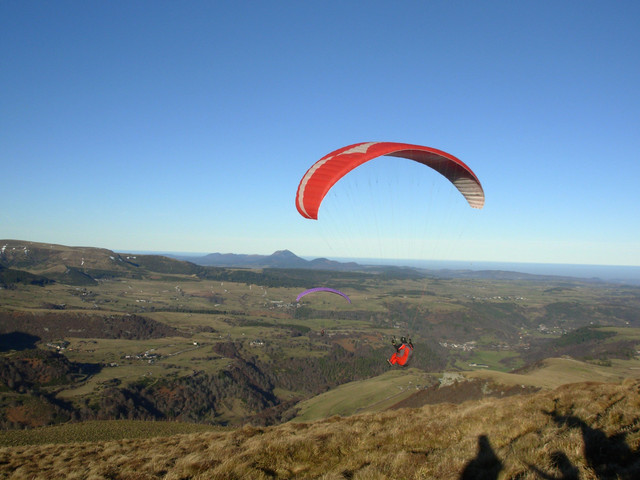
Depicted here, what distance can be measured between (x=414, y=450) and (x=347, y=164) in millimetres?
12857

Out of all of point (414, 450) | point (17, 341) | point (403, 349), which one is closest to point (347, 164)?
point (403, 349)

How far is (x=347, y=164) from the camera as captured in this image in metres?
18.3

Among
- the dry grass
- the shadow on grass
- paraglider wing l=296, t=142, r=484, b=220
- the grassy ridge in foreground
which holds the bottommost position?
the shadow on grass

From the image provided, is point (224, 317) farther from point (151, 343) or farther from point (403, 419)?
point (403, 419)

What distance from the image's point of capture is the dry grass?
28.8ft

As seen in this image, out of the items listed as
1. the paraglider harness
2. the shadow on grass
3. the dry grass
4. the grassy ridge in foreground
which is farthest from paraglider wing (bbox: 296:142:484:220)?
the shadow on grass

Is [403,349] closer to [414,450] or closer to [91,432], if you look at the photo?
[414,450]

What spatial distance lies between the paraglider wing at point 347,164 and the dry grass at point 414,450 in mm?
10972

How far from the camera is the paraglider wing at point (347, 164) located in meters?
18.4

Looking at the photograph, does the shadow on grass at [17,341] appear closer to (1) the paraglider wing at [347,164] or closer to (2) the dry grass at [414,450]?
(2) the dry grass at [414,450]

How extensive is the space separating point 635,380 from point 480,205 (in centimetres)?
1239

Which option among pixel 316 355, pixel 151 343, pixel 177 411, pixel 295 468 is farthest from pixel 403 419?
pixel 151 343

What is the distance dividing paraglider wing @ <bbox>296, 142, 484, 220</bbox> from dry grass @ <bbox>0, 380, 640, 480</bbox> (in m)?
11.0

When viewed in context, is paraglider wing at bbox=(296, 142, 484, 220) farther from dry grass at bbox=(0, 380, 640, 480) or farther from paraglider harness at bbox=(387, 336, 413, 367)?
dry grass at bbox=(0, 380, 640, 480)
